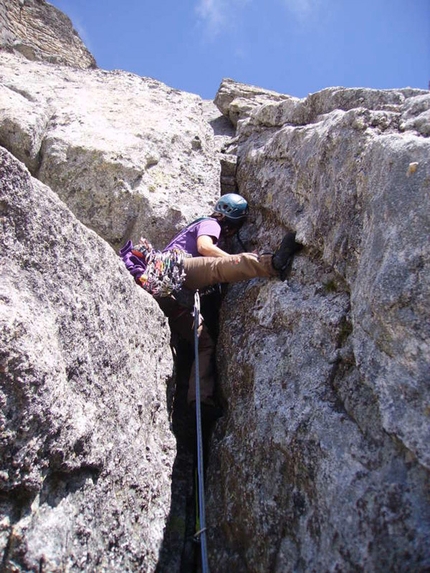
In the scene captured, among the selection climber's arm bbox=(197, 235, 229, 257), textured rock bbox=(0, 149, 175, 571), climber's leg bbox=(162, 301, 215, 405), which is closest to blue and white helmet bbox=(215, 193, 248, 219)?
climber's arm bbox=(197, 235, 229, 257)

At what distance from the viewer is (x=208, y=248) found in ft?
19.5

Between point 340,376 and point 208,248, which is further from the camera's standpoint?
point 208,248

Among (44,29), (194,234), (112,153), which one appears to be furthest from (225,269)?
(44,29)

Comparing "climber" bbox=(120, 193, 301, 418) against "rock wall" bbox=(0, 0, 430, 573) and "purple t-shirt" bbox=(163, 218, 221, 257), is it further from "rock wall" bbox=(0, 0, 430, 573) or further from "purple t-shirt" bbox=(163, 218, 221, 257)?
"rock wall" bbox=(0, 0, 430, 573)

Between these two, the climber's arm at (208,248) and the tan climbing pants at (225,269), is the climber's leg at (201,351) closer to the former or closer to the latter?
the tan climbing pants at (225,269)

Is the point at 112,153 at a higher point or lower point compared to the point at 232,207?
higher

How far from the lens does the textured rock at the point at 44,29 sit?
1758 cm

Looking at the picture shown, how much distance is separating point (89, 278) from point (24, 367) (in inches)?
45.3

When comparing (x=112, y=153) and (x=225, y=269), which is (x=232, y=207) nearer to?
(x=225, y=269)

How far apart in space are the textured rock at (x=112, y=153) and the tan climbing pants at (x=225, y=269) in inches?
43.7

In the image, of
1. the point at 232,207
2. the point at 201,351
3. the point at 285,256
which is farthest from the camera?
the point at 232,207

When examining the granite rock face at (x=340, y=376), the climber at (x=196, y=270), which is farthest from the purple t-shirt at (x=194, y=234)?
the granite rock face at (x=340, y=376)

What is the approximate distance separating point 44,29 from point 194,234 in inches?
671

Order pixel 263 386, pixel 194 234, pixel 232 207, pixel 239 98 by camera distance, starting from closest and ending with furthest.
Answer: pixel 263 386, pixel 194 234, pixel 232 207, pixel 239 98
